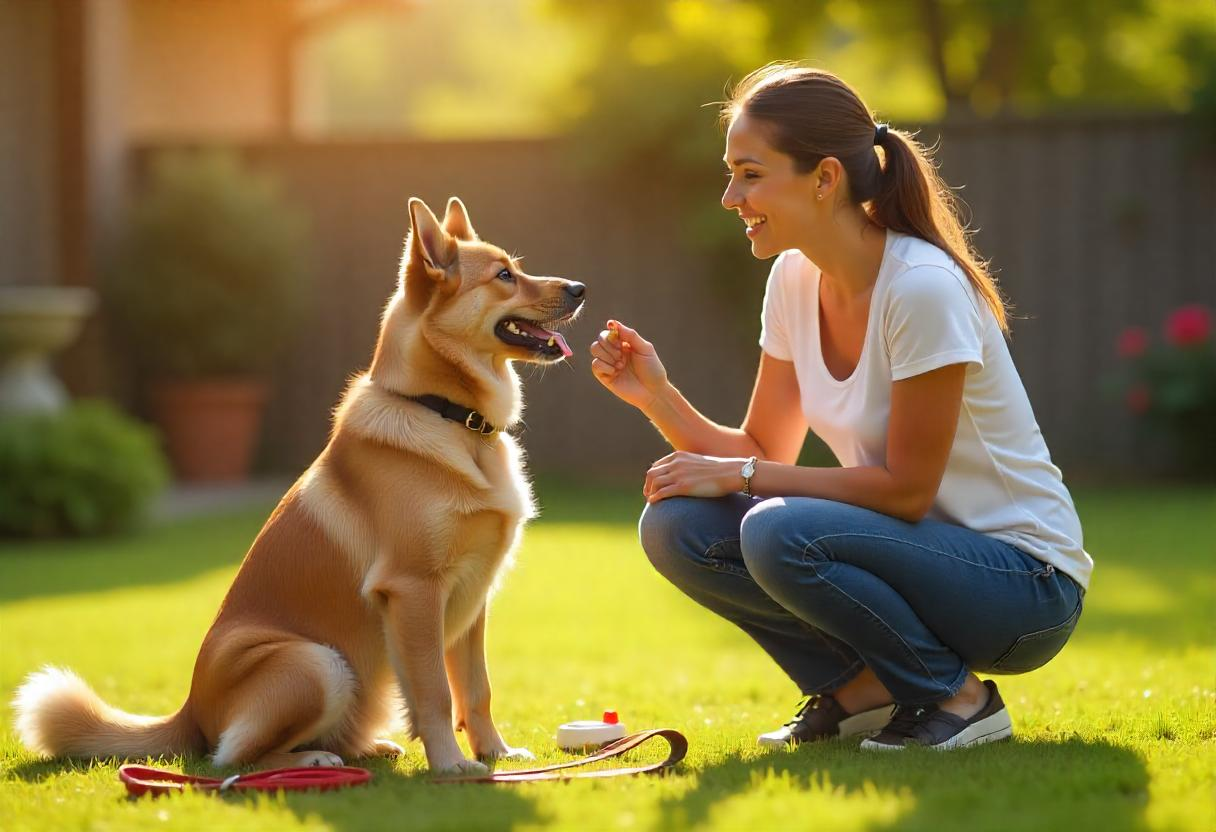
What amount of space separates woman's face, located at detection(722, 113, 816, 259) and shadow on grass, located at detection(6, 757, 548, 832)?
4.39ft

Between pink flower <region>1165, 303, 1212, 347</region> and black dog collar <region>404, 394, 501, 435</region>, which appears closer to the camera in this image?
black dog collar <region>404, 394, 501, 435</region>

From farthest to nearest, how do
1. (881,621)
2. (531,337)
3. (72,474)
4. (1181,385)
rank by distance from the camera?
(1181,385) → (72,474) → (531,337) → (881,621)

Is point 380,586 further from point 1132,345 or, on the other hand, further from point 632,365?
point 1132,345

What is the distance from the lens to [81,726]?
3.27 meters

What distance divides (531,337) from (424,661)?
87 centimetres

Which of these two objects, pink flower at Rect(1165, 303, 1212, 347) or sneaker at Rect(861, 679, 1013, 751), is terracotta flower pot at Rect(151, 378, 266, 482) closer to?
pink flower at Rect(1165, 303, 1212, 347)

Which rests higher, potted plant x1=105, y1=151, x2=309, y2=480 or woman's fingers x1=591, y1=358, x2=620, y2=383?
woman's fingers x1=591, y1=358, x2=620, y2=383

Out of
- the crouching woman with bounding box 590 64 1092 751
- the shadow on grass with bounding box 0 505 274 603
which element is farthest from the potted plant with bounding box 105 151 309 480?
the crouching woman with bounding box 590 64 1092 751

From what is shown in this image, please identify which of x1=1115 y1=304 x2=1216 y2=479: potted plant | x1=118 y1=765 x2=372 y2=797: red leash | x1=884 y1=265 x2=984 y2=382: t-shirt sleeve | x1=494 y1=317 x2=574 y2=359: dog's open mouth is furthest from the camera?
x1=1115 y1=304 x2=1216 y2=479: potted plant

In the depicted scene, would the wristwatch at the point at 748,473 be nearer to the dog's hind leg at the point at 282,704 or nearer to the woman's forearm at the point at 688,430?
the woman's forearm at the point at 688,430

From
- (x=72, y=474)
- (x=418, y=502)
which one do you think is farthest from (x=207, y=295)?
(x=418, y=502)

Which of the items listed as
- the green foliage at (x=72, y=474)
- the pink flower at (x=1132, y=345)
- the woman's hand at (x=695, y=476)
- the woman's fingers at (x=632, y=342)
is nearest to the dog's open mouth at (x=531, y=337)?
the woman's fingers at (x=632, y=342)

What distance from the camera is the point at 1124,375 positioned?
9469 millimetres

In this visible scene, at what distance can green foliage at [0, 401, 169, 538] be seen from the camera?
7.81 metres
